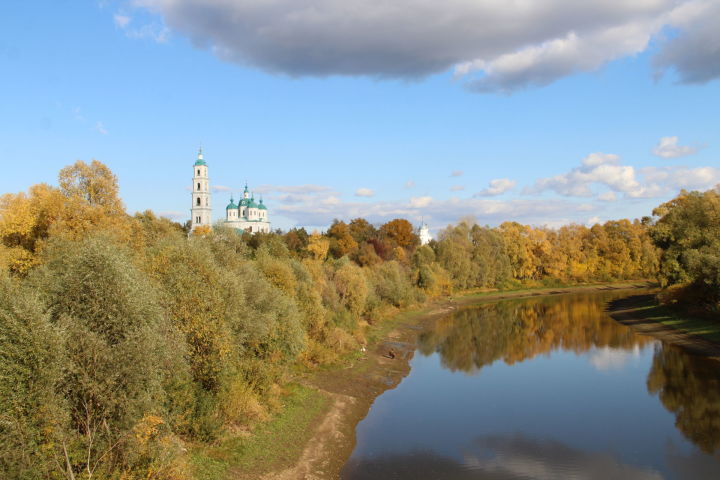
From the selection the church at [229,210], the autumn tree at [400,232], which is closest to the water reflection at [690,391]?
the autumn tree at [400,232]

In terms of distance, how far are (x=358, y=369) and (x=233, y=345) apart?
17.4 metres

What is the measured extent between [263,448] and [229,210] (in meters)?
135

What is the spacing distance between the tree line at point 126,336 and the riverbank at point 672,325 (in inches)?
1226

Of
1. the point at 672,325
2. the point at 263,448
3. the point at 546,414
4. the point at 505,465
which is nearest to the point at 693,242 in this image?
the point at 672,325

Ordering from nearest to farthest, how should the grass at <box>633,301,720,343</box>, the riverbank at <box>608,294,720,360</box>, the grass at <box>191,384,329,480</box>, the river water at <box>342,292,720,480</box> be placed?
the grass at <box>191,384,329,480</box> → the river water at <box>342,292,720,480</box> → the riverbank at <box>608,294,720,360</box> → the grass at <box>633,301,720,343</box>

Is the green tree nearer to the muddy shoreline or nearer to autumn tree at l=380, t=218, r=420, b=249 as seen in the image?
the muddy shoreline

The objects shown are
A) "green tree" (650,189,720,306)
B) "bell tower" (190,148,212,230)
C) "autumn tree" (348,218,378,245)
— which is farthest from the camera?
"bell tower" (190,148,212,230)

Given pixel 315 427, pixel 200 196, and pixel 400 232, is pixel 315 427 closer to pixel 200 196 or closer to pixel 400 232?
pixel 400 232

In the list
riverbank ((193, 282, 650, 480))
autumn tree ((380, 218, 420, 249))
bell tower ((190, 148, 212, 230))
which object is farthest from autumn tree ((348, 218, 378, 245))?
riverbank ((193, 282, 650, 480))

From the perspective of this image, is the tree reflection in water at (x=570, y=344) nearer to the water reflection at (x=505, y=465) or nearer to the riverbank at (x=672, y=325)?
the riverbank at (x=672, y=325)

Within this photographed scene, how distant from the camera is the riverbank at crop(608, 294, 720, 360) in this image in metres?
48.7

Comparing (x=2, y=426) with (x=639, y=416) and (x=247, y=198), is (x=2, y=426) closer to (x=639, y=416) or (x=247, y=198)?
(x=639, y=416)

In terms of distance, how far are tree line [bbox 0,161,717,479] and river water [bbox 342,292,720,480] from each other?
24.0 ft

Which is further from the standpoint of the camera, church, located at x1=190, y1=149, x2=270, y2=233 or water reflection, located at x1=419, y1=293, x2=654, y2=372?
church, located at x1=190, y1=149, x2=270, y2=233
